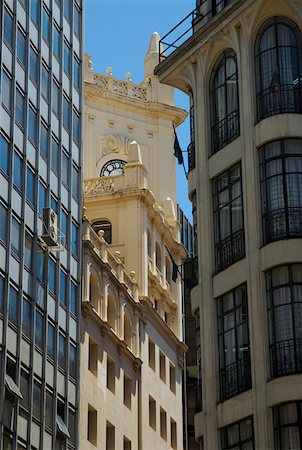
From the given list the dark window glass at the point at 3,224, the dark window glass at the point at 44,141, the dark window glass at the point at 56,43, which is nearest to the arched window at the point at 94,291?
the dark window glass at the point at 44,141

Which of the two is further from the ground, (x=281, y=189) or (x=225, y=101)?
(x=225, y=101)

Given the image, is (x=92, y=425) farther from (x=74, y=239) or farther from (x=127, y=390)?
(x=74, y=239)

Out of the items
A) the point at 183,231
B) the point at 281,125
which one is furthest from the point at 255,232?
the point at 183,231

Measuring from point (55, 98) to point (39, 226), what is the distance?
7.43 metres

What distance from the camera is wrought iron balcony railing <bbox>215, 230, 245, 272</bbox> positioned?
41.2 metres

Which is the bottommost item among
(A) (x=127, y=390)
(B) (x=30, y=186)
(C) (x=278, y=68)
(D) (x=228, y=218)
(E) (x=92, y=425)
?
(D) (x=228, y=218)

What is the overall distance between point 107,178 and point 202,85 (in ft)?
123

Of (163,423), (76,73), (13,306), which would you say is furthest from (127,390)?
(13,306)

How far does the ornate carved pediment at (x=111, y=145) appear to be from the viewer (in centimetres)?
9056

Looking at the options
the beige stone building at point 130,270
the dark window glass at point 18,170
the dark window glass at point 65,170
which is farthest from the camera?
the beige stone building at point 130,270

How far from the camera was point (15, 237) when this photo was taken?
5516cm

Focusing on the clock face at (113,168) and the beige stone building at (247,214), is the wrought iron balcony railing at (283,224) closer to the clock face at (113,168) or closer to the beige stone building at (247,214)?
the beige stone building at (247,214)

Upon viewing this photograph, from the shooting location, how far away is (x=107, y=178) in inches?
3253

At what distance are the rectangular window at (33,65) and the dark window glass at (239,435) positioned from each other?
24.8 m
